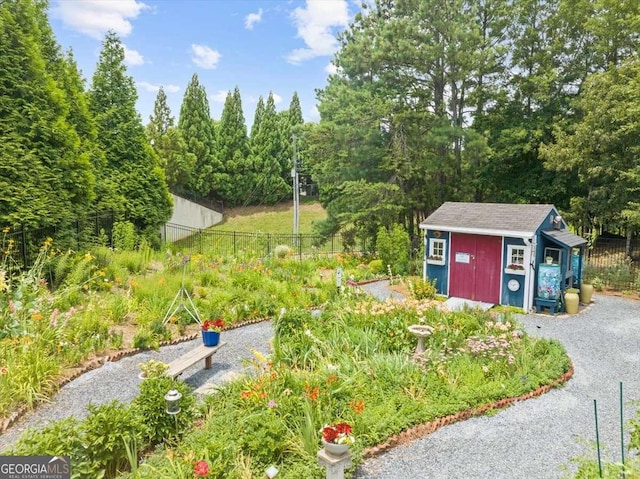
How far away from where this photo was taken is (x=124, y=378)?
596 cm

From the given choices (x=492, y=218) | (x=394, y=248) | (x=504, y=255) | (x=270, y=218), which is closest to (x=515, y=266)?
(x=504, y=255)

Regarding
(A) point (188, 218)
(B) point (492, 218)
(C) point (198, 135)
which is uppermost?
(C) point (198, 135)

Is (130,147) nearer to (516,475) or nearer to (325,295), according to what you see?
(325,295)

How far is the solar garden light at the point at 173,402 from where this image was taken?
4105mm

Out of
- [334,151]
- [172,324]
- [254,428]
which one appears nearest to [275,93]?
[334,151]

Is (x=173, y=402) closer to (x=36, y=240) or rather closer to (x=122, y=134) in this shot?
(x=36, y=240)

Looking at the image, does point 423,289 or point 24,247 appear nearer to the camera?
point 24,247

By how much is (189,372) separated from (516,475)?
4.55 metres

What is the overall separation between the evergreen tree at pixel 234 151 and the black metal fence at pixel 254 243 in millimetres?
7272

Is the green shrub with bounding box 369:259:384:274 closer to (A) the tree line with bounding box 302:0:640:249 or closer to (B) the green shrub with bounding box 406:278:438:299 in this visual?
(A) the tree line with bounding box 302:0:640:249

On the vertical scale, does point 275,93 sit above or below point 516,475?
above

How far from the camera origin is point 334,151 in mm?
17234

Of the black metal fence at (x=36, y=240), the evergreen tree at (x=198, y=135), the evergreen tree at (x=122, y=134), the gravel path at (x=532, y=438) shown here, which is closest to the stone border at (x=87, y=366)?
the black metal fence at (x=36, y=240)

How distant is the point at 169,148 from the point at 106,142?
1096 cm
